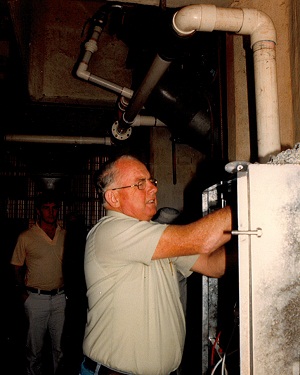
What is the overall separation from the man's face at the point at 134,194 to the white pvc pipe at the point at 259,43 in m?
0.78

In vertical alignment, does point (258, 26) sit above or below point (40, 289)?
above

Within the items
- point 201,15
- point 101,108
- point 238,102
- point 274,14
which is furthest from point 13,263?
point 274,14

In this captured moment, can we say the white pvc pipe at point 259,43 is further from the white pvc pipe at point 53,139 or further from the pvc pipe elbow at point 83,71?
the white pvc pipe at point 53,139

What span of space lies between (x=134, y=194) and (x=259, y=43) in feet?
4.50

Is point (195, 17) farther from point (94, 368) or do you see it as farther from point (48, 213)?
point (48, 213)

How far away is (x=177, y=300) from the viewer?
84.0 inches

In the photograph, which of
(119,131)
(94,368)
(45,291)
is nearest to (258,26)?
(94,368)

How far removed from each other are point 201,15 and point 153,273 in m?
1.86

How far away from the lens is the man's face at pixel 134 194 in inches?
83.6

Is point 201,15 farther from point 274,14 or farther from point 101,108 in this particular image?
point 101,108

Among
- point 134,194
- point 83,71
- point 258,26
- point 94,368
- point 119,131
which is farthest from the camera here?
point 119,131

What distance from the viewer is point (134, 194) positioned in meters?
2.12

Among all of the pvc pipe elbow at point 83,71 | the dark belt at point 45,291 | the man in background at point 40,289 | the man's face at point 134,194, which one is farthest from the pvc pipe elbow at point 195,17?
the dark belt at point 45,291

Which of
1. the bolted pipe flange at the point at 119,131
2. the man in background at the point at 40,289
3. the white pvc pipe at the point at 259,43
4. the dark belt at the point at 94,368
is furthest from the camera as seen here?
the bolted pipe flange at the point at 119,131
